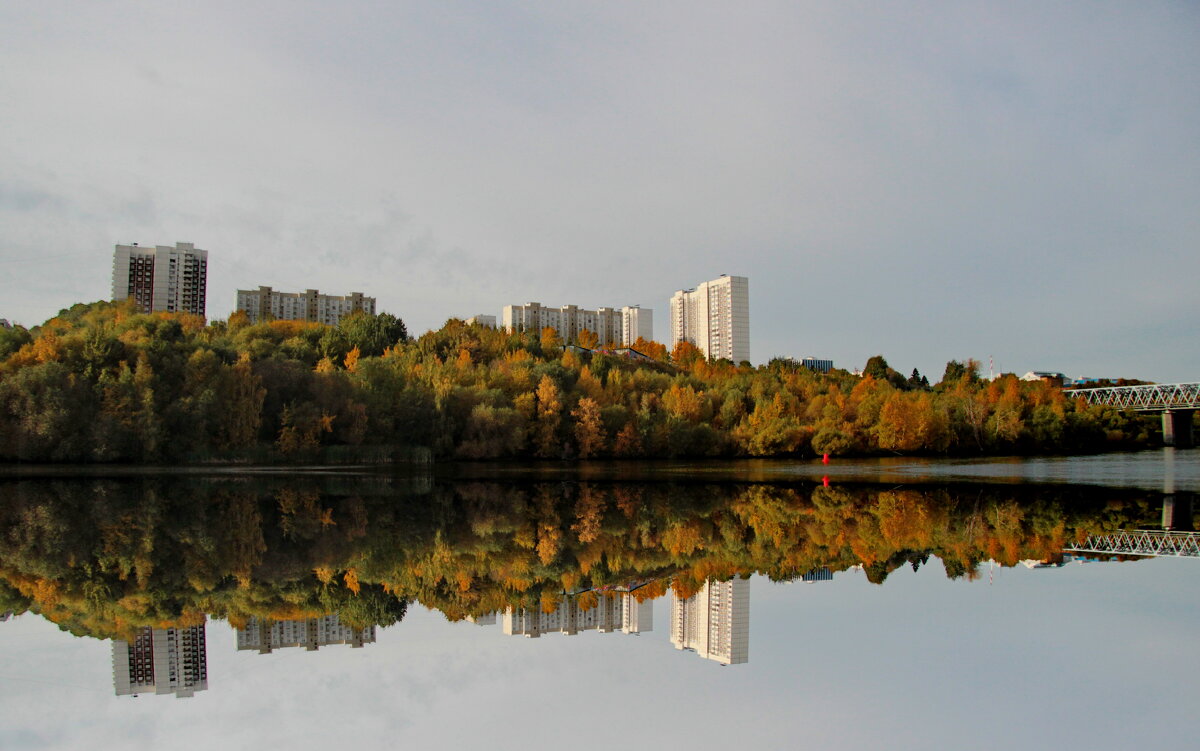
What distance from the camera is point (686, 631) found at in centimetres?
844

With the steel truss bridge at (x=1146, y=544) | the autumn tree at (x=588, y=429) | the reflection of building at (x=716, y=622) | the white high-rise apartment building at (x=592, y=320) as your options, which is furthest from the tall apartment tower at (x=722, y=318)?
the reflection of building at (x=716, y=622)

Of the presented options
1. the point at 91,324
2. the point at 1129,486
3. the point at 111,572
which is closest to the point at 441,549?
the point at 111,572

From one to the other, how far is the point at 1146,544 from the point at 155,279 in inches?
3978

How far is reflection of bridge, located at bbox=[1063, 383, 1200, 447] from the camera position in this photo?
88.0 m

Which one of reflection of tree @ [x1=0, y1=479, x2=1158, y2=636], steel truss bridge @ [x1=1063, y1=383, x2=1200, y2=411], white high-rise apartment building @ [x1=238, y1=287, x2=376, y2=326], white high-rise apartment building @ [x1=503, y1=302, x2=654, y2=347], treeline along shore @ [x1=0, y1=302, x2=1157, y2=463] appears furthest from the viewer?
white high-rise apartment building @ [x1=503, y1=302, x2=654, y2=347]

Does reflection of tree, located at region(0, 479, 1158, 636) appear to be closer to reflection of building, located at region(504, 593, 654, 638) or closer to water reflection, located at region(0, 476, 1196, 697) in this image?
water reflection, located at region(0, 476, 1196, 697)

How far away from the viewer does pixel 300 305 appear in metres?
113

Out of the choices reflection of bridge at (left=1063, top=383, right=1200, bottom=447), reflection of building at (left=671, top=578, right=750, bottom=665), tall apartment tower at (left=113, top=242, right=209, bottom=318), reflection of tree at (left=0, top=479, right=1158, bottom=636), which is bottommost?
reflection of building at (left=671, top=578, right=750, bottom=665)

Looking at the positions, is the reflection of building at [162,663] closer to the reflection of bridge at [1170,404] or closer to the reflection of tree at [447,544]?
the reflection of tree at [447,544]

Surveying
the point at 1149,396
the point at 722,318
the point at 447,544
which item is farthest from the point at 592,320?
the point at 447,544

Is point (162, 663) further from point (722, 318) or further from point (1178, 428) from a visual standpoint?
point (722, 318)

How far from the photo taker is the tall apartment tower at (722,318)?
436 feet

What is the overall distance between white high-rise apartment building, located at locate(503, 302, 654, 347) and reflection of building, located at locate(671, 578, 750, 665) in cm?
11859

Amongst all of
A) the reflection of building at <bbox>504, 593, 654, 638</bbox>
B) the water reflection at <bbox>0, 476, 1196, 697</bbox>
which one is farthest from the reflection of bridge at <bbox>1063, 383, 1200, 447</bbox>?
the reflection of building at <bbox>504, 593, 654, 638</bbox>
